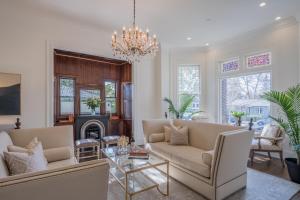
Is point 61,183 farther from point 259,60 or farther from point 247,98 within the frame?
point 259,60

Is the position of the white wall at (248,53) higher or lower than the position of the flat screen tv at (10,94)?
higher

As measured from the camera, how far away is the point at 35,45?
157 inches

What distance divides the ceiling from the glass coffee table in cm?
302

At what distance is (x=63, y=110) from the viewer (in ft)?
19.4

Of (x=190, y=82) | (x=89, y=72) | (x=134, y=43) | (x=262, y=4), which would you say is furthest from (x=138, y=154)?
(x=89, y=72)

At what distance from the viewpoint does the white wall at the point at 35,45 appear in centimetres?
367

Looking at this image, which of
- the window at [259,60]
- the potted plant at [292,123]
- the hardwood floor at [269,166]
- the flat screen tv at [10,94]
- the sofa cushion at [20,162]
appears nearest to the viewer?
the sofa cushion at [20,162]

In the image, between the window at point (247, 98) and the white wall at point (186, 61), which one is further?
the white wall at point (186, 61)

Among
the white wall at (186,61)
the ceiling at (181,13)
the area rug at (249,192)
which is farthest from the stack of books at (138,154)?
the white wall at (186,61)

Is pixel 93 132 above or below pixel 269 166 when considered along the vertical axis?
above

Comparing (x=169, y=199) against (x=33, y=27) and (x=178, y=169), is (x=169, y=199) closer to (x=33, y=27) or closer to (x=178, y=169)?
(x=178, y=169)

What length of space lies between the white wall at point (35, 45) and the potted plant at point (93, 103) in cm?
189

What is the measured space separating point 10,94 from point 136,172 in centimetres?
307

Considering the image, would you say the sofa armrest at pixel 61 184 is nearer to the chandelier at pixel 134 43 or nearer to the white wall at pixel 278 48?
the chandelier at pixel 134 43
